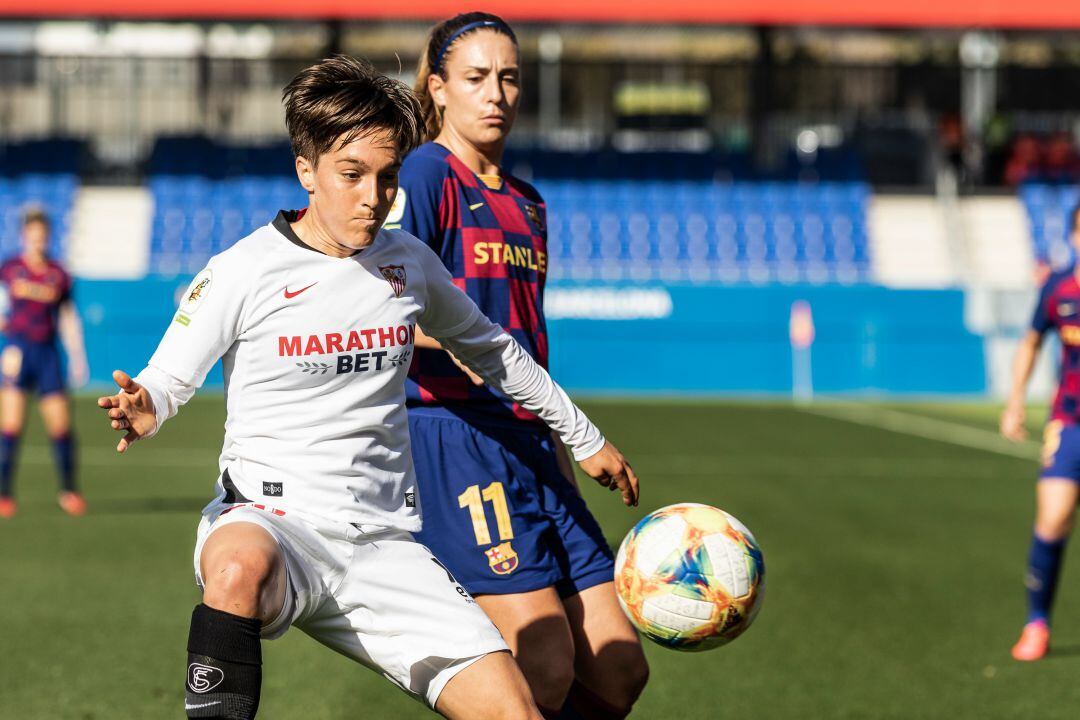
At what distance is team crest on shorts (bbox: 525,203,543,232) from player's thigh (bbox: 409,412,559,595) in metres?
0.68

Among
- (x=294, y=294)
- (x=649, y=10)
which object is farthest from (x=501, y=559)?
(x=649, y=10)

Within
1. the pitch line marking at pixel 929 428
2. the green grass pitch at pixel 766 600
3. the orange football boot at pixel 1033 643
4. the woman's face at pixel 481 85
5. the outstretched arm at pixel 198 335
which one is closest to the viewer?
the outstretched arm at pixel 198 335

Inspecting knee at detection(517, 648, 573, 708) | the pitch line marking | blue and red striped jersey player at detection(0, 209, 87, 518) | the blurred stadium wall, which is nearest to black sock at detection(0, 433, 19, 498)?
blue and red striped jersey player at detection(0, 209, 87, 518)

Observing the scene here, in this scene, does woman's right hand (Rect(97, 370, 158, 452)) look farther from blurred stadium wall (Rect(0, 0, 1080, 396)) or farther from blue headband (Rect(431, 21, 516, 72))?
blurred stadium wall (Rect(0, 0, 1080, 396))

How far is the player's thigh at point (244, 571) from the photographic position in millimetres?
3041

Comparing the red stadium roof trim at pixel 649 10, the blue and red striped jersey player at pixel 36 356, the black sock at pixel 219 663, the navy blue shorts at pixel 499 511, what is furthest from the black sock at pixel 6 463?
the red stadium roof trim at pixel 649 10

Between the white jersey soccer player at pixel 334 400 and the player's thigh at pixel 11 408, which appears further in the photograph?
the player's thigh at pixel 11 408

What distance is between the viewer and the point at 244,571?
120 inches

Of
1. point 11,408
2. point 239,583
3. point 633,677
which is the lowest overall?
point 11,408

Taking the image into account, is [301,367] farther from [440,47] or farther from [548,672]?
[440,47]

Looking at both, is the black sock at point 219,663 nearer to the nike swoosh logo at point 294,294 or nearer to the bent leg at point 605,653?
the nike swoosh logo at point 294,294

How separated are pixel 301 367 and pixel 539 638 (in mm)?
1095

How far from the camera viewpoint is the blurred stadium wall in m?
24.1

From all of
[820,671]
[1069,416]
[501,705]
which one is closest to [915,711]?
[820,671]
